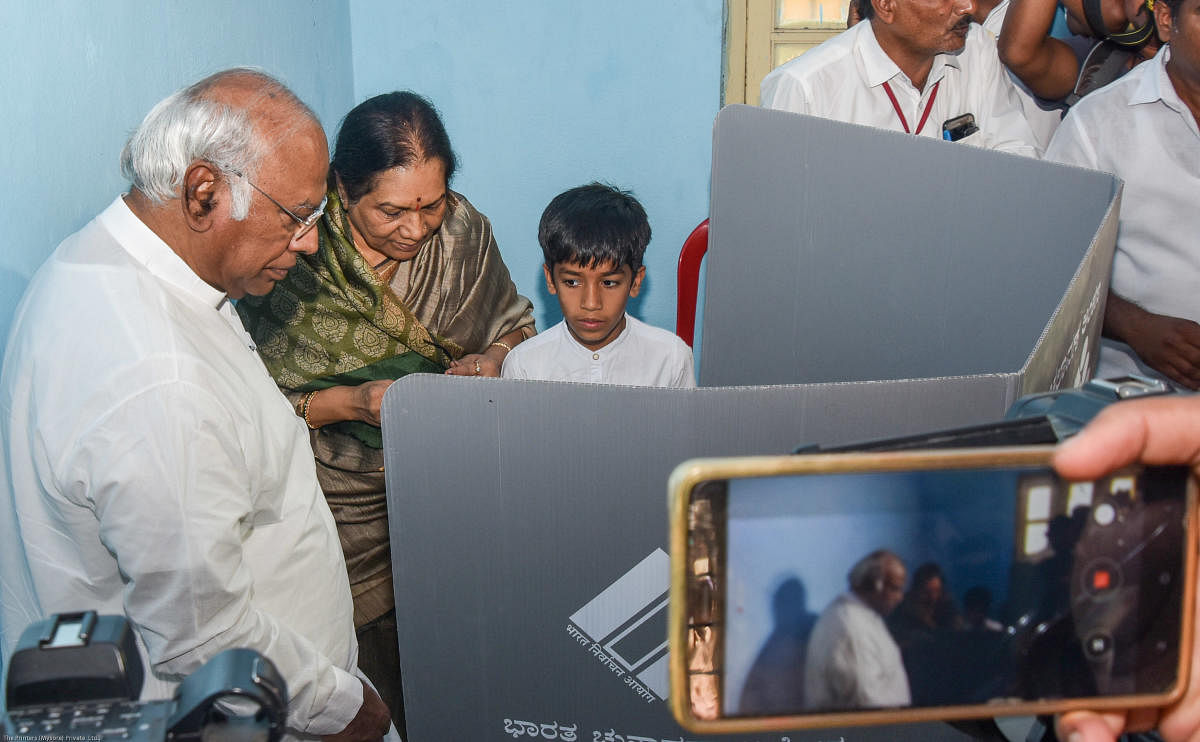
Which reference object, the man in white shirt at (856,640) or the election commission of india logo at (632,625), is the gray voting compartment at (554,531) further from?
the man in white shirt at (856,640)

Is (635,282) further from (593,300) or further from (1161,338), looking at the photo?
(1161,338)

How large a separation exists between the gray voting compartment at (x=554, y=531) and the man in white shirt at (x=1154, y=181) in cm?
94

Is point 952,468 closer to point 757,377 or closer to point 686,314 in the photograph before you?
point 757,377

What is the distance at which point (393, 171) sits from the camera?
5.04 feet

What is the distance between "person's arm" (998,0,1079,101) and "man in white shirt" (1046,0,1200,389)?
9.7 inches

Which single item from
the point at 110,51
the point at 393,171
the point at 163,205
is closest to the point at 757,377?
the point at 393,171

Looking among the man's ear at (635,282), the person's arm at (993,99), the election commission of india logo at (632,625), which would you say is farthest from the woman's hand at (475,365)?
the person's arm at (993,99)

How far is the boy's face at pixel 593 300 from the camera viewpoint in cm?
Answer: 176

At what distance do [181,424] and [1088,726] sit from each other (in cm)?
80

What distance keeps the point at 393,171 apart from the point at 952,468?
1.16 m

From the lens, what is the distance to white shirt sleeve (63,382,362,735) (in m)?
0.94

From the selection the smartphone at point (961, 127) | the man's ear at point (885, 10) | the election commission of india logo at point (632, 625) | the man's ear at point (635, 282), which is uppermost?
the man's ear at point (885, 10)

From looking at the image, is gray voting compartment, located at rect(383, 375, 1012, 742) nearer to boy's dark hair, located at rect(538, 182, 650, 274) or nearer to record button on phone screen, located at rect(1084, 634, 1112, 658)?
record button on phone screen, located at rect(1084, 634, 1112, 658)

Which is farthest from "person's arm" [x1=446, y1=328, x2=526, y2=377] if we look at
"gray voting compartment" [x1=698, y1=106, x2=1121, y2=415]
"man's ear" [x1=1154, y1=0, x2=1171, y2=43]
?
"man's ear" [x1=1154, y1=0, x2=1171, y2=43]
